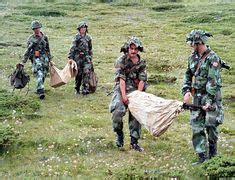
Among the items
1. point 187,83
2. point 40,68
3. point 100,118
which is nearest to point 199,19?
point 40,68

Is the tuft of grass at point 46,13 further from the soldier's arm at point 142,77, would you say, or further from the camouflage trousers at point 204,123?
the camouflage trousers at point 204,123

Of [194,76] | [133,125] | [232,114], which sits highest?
[194,76]

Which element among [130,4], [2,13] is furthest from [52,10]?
[130,4]

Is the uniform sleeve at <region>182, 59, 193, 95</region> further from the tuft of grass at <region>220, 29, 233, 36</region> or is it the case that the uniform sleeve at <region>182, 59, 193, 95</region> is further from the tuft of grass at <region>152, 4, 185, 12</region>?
the tuft of grass at <region>152, 4, 185, 12</region>

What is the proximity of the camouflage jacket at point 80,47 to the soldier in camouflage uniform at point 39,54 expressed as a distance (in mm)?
1089

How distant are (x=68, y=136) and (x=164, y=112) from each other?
4172 millimetres

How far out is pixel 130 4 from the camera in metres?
55.8

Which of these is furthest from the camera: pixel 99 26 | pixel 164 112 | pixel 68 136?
pixel 99 26

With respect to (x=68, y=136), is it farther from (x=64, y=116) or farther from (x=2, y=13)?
(x=2, y=13)

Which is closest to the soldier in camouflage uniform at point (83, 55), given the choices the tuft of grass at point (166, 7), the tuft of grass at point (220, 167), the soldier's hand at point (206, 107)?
the soldier's hand at point (206, 107)

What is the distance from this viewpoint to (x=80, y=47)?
21.1 metres

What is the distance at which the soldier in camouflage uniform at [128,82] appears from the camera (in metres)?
13.7

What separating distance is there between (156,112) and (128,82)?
6.31 ft

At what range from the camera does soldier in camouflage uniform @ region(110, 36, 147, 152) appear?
44.8 ft
